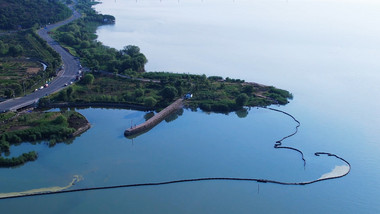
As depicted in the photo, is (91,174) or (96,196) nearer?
(96,196)

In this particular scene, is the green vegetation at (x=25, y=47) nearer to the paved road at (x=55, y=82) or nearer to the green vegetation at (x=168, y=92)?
the paved road at (x=55, y=82)

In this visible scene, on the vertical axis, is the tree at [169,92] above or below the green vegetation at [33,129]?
above

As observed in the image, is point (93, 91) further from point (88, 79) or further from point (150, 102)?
point (150, 102)

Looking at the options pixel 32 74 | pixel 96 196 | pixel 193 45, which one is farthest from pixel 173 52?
pixel 96 196

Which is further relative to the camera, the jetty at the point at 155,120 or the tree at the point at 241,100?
the tree at the point at 241,100

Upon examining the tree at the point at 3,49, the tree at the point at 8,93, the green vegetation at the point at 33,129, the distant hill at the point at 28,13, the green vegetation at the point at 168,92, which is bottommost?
the green vegetation at the point at 33,129

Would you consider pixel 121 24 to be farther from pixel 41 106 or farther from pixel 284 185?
pixel 284 185

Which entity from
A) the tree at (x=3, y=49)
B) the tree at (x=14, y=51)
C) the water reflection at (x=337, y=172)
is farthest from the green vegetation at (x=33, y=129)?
the tree at (x=3, y=49)
